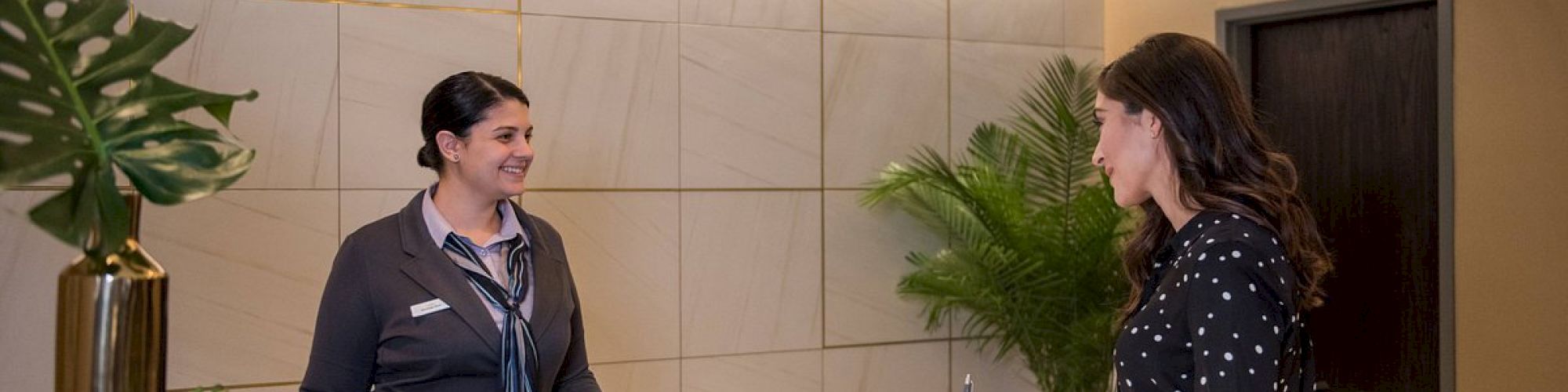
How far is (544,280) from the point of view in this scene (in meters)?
3.48

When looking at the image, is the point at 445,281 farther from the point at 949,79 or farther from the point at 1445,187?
the point at 1445,187

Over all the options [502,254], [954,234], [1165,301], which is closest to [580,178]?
[954,234]

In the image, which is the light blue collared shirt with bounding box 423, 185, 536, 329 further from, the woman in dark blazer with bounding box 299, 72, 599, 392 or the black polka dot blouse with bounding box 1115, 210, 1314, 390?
the black polka dot blouse with bounding box 1115, 210, 1314, 390

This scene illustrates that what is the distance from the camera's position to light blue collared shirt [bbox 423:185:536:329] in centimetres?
339

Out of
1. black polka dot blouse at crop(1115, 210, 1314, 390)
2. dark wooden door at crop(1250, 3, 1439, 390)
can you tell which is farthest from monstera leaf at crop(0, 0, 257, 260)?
dark wooden door at crop(1250, 3, 1439, 390)

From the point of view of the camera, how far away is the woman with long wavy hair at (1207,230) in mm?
2141

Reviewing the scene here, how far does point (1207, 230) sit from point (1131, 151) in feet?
0.69

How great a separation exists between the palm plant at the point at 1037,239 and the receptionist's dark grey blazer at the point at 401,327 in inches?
108

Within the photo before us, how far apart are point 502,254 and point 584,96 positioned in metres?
1.97

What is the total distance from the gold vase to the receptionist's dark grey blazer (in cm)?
193

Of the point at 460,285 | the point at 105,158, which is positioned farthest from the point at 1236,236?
the point at 460,285

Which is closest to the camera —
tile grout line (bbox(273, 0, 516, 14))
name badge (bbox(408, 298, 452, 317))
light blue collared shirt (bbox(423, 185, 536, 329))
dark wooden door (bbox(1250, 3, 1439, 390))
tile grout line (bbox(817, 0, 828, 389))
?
name badge (bbox(408, 298, 452, 317))

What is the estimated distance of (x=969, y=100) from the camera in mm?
6371

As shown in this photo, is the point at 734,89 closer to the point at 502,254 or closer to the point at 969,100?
the point at 969,100
